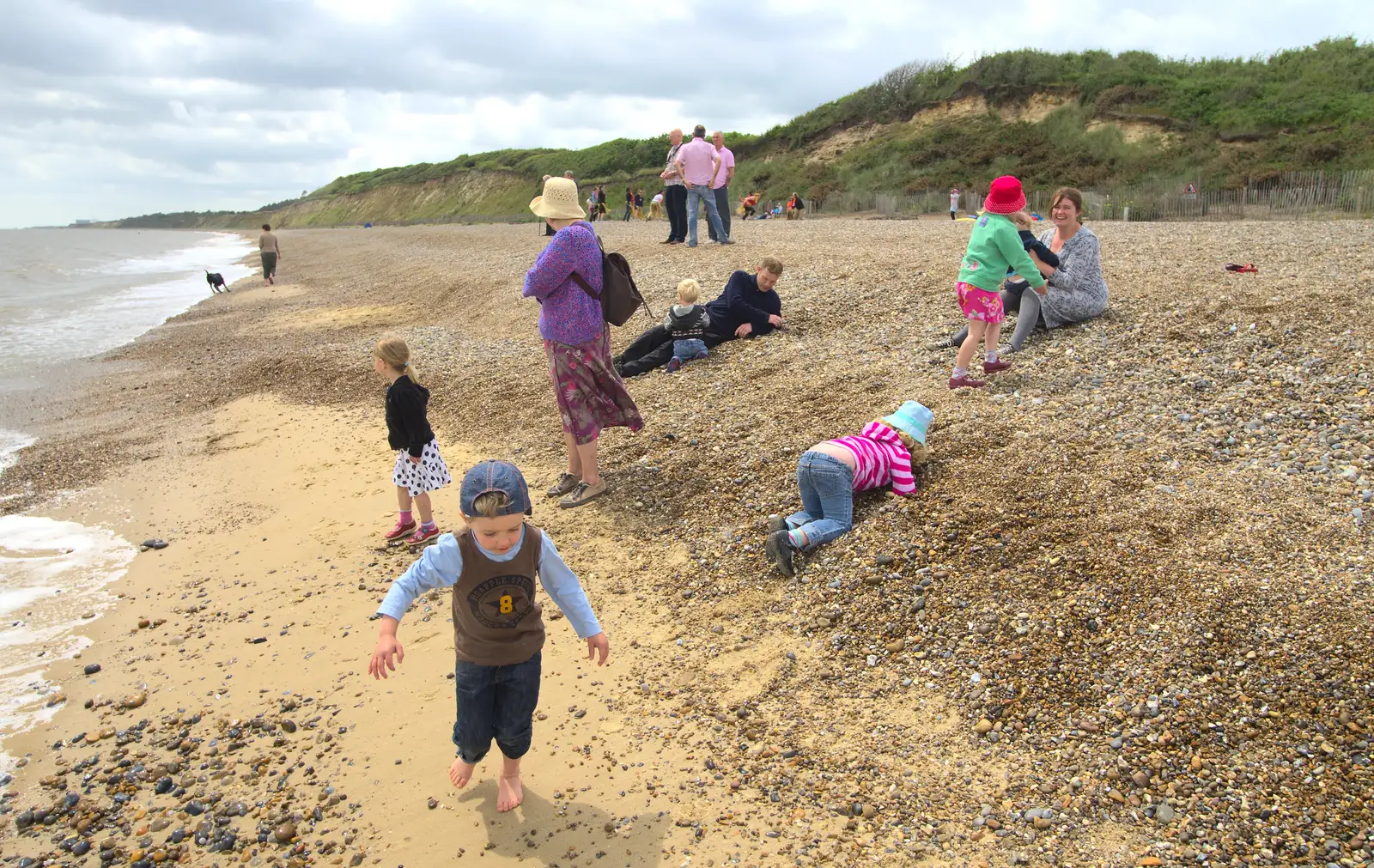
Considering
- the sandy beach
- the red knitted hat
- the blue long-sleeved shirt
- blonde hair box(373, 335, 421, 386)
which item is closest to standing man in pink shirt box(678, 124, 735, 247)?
the sandy beach

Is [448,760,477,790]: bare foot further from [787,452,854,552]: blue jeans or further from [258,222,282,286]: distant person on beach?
[258,222,282,286]: distant person on beach

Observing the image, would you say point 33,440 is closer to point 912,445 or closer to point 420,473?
point 420,473

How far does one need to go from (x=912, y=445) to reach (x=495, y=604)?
280 centimetres

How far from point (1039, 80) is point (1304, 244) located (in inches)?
1194

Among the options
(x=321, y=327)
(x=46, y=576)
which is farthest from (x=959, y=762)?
(x=321, y=327)

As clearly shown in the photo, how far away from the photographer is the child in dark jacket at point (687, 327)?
25.7 ft

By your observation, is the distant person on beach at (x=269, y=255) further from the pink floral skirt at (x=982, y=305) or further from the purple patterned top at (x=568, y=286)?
the pink floral skirt at (x=982, y=305)

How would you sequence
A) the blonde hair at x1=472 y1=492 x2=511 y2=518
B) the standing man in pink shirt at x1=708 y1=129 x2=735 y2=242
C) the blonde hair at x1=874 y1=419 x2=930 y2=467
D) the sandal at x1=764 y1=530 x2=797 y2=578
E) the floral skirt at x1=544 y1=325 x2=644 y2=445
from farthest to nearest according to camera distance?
the standing man in pink shirt at x1=708 y1=129 x2=735 y2=242, the floral skirt at x1=544 y1=325 x2=644 y2=445, the blonde hair at x1=874 y1=419 x2=930 y2=467, the sandal at x1=764 y1=530 x2=797 y2=578, the blonde hair at x1=472 y1=492 x2=511 y2=518

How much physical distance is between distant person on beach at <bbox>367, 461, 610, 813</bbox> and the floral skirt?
2.60m

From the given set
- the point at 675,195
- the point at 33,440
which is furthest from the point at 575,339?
the point at 675,195

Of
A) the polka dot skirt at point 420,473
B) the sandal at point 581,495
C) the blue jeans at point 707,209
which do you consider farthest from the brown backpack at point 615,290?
the blue jeans at point 707,209

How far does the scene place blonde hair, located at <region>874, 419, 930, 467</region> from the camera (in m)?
4.67

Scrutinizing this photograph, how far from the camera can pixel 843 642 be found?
3.73 meters

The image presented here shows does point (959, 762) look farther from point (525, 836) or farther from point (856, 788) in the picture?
point (525, 836)
